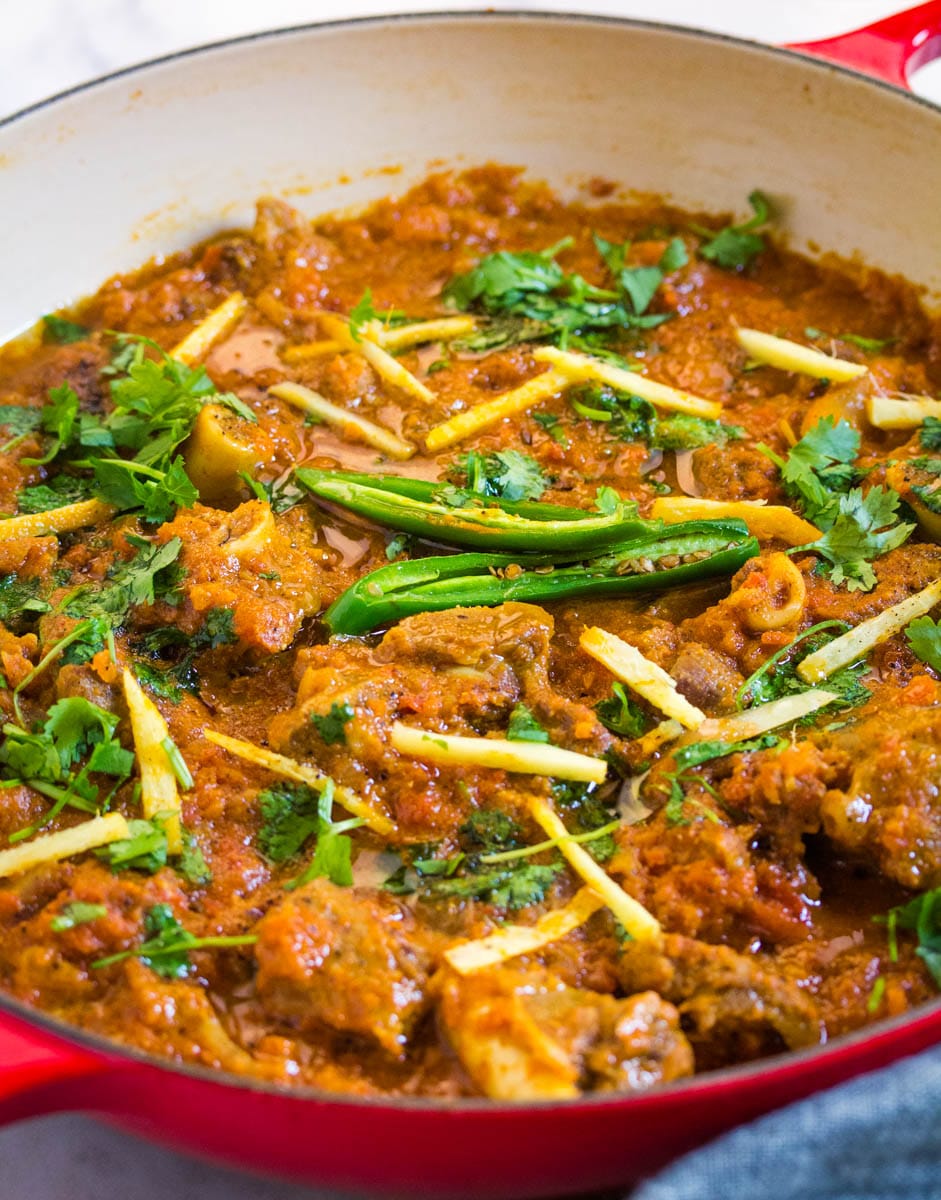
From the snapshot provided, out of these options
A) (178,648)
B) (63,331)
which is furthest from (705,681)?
(63,331)

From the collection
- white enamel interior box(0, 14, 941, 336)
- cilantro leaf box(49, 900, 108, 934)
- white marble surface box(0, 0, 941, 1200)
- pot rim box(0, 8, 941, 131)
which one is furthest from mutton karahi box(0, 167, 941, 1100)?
white marble surface box(0, 0, 941, 1200)

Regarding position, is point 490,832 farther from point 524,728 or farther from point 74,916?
point 74,916

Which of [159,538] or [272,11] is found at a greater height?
[272,11]

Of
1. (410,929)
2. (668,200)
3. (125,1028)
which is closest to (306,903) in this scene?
(410,929)

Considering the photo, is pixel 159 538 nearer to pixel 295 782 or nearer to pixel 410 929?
pixel 295 782

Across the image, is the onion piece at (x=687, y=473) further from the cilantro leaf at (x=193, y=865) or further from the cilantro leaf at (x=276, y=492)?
the cilantro leaf at (x=193, y=865)

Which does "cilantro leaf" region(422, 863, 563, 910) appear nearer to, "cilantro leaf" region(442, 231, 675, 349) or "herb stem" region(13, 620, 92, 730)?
"herb stem" region(13, 620, 92, 730)
